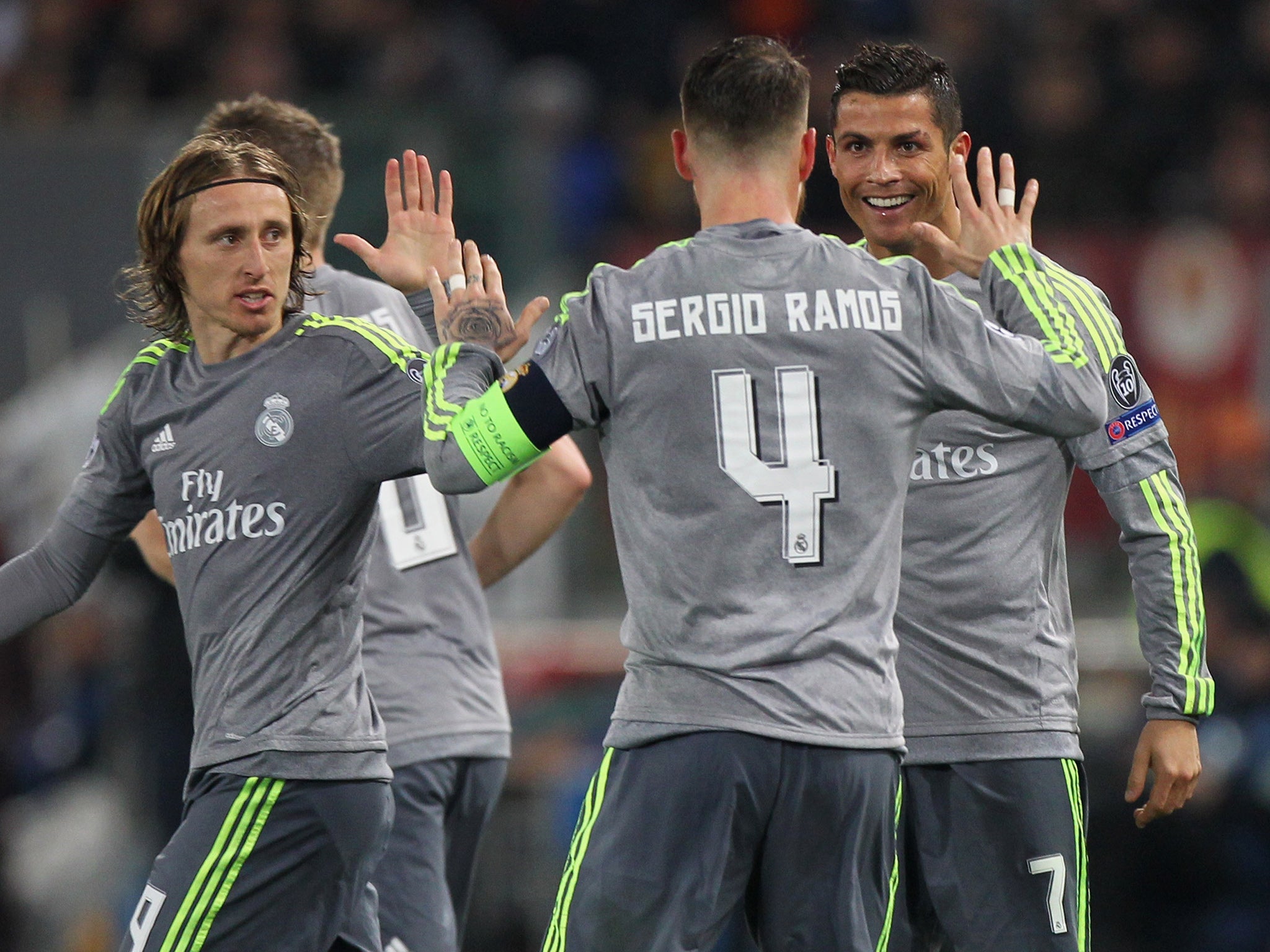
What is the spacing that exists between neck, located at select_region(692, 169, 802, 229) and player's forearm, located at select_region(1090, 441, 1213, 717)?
1.09m

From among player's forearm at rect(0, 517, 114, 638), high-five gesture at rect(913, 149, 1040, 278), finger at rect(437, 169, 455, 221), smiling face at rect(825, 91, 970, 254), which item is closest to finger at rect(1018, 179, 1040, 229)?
high-five gesture at rect(913, 149, 1040, 278)

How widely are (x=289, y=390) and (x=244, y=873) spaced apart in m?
1.02

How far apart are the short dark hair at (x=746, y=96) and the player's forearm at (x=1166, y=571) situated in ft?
3.92

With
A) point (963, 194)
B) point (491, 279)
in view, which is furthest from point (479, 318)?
point (963, 194)

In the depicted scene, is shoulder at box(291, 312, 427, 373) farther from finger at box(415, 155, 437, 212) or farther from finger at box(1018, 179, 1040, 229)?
finger at box(1018, 179, 1040, 229)

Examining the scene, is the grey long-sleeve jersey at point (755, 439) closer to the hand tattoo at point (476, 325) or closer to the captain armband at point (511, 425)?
the captain armband at point (511, 425)

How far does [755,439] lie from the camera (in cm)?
372

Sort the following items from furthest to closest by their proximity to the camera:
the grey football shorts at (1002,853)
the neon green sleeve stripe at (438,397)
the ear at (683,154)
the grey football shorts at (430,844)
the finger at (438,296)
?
the grey football shorts at (430,844), the grey football shorts at (1002,853), the finger at (438,296), the ear at (683,154), the neon green sleeve stripe at (438,397)

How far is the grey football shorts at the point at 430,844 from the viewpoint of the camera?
4.87 metres

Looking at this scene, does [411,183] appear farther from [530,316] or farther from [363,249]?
[530,316]

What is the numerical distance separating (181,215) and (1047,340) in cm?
189

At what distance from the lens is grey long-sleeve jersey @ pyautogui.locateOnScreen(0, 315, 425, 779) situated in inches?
161

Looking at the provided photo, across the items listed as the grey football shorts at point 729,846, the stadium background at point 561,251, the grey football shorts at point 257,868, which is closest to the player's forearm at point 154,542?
the grey football shorts at point 257,868

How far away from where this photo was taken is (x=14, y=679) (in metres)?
10.3
